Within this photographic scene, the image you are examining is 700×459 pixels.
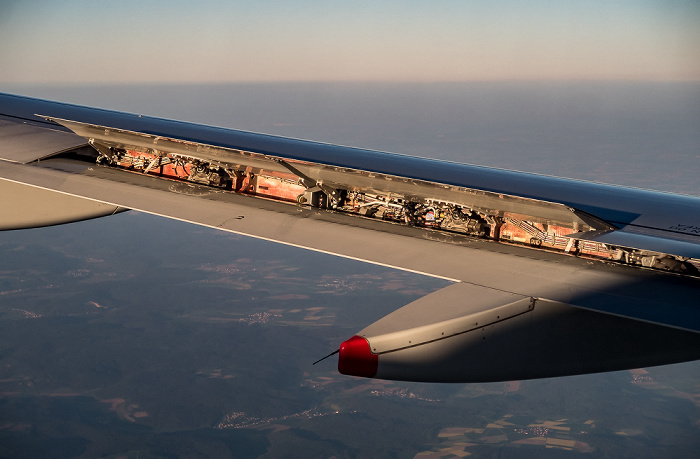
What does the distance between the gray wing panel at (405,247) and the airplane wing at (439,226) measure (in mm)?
33

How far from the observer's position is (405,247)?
324 inches

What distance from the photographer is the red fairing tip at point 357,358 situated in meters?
5.48

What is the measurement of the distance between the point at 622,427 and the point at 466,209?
226ft

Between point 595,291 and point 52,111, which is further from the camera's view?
point 52,111

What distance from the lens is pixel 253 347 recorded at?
79562 millimetres

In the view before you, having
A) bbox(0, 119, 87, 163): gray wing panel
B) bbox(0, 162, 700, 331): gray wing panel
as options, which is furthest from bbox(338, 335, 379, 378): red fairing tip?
bbox(0, 119, 87, 163): gray wing panel

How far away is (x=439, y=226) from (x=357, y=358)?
13.8 feet

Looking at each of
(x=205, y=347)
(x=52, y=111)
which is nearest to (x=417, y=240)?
(x=52, y=111)

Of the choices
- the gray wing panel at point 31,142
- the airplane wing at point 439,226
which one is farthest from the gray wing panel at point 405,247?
the gray wing panel at point 31,142

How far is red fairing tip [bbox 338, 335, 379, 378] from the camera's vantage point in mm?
5480

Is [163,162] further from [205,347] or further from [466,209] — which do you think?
[205,347]

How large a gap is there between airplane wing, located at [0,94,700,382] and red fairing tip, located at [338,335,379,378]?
0.04ft

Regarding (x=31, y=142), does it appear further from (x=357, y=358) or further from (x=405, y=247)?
(x=357, y=358)

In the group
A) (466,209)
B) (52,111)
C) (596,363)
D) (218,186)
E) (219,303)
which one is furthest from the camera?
(219,303)
